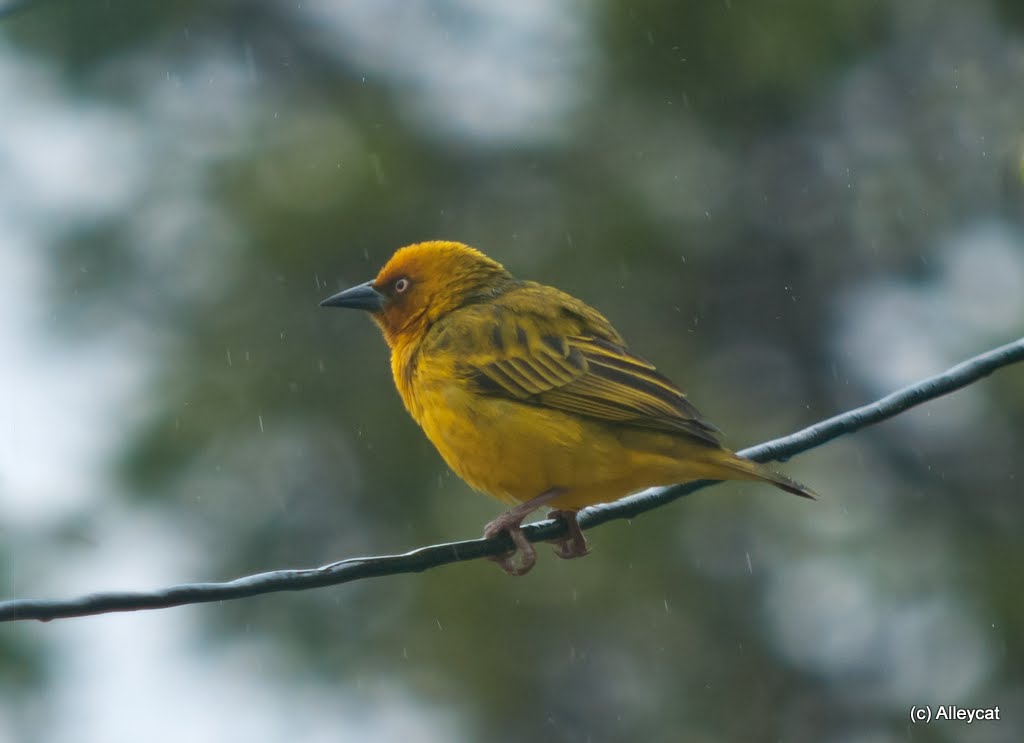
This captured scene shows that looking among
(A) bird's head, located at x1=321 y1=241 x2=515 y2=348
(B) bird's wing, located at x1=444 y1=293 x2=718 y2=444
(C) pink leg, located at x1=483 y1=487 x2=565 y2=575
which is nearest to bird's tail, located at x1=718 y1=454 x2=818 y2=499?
(B) bird's wing, located at x1=444 y1=293 x2=718 y2=444

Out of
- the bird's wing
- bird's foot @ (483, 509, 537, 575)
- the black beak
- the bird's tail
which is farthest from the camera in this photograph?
the black beak

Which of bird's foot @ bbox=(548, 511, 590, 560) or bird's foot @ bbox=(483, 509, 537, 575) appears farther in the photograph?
bird's foot @ bbox=(548, 511, 590, 560)

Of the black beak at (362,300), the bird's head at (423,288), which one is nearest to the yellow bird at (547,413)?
the bird's head at (423,288)

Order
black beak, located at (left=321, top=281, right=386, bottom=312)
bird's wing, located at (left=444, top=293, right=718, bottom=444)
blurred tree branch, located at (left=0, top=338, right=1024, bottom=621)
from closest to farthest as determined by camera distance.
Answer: blurred tree branch, located at (left=0, top=338, right=1024, bottom=621)
bird's wing, located at (left=444, top=293, right=718, bottom=444)
black beak, located at (left=321, top=281, right=386, bottom=312)

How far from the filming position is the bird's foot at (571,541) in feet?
16.6

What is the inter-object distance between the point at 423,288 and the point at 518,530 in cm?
188

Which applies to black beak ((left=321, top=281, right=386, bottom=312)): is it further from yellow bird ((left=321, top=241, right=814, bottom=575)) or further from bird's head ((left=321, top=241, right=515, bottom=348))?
yellow bird ((left=321, top=241, right=814, bottom=575))

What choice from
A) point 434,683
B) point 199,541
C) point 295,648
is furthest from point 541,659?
point 199,541

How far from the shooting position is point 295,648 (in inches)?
371

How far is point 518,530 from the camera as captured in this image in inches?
185

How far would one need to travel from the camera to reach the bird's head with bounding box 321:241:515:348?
6207mm

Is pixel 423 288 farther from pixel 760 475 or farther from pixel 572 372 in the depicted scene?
pixel 760 475

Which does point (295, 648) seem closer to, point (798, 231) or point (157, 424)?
point (157, 424)

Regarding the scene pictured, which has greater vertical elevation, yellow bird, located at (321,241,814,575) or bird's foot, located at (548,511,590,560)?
yellow bird, located at (321,241,814,575)
